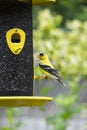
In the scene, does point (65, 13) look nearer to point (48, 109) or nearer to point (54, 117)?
point (48, 109)

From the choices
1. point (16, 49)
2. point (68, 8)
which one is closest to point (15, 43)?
point (16, 49)

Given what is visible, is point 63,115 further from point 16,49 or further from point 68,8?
point 68,8

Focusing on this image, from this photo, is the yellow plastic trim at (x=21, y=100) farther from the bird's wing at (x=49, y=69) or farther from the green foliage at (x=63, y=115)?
the green foliage at (x=63, y=115)

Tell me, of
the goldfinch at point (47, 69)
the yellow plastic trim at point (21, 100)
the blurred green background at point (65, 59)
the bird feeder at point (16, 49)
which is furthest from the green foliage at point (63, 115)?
the yellow plastic trim at point (21, 100)

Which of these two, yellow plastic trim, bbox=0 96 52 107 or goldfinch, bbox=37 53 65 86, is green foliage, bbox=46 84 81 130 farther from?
yellow plastic trim, bbox=0 96 52 107

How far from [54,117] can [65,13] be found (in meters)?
7.10

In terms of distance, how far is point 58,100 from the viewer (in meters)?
9.35

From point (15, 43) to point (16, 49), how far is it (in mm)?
49

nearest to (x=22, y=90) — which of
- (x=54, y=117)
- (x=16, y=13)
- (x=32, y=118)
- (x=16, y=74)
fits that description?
(x=16, y=74)

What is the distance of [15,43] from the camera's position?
6.04 m

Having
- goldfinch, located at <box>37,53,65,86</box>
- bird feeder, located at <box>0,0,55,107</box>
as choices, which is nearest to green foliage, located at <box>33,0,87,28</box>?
goldfinch, located at <box>37,53,65,86</box>

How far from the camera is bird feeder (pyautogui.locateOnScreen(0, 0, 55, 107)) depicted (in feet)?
19.6

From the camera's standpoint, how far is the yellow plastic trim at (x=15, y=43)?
6.03 meters

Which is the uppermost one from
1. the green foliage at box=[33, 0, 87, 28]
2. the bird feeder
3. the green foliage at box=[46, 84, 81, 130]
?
the bird feeder
